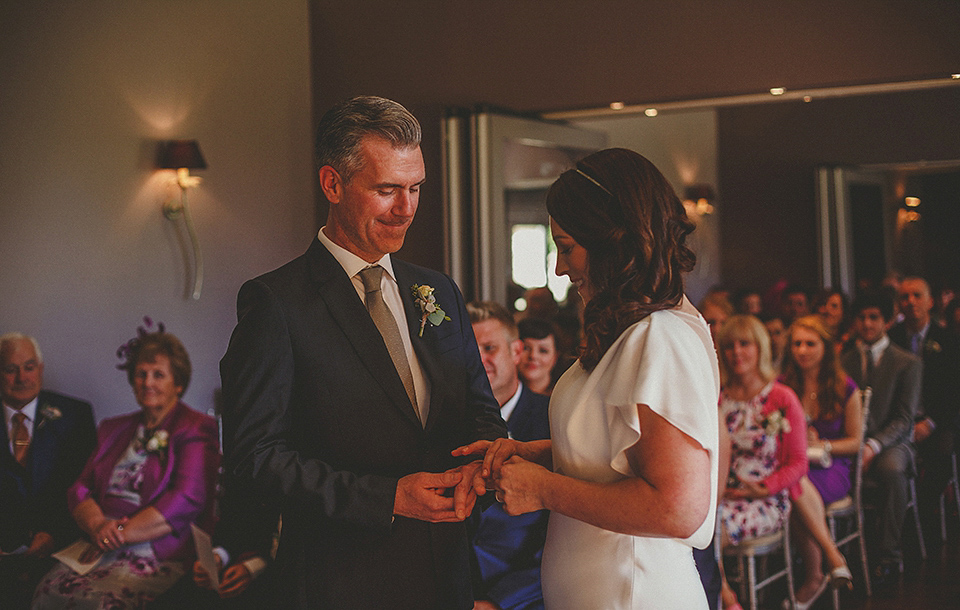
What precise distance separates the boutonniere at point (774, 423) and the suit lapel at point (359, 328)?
110 inches

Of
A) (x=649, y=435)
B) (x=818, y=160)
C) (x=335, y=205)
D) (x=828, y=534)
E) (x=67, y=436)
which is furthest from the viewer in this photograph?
(x=818, y=160)

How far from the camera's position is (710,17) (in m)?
4.52

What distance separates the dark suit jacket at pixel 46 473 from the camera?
12.1 feet

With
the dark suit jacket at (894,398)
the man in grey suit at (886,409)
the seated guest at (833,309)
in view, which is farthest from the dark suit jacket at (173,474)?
the seated guest at (833,309)

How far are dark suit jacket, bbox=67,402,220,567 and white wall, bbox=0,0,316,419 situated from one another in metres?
0.84

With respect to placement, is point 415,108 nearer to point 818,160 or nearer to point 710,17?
point 710,17

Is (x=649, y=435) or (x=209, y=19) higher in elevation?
(x=209, y=19)

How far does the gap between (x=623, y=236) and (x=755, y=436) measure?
290 cm

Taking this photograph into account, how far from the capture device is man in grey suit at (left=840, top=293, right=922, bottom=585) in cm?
496

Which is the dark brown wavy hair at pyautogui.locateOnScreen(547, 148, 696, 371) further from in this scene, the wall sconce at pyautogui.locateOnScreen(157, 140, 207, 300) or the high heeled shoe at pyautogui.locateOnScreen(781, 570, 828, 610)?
the wall sconce at pyautogui.locateOnScreen(157, 140, 207, 300)

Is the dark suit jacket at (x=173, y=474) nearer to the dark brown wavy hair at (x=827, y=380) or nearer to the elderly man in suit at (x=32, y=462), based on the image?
the elderly man in suit at (x=32, y=462)

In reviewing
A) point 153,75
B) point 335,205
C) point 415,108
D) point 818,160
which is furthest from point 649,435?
point 818,160

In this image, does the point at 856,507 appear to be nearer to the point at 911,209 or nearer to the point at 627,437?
the point at 627,437

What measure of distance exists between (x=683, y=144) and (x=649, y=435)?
9.46 metres
